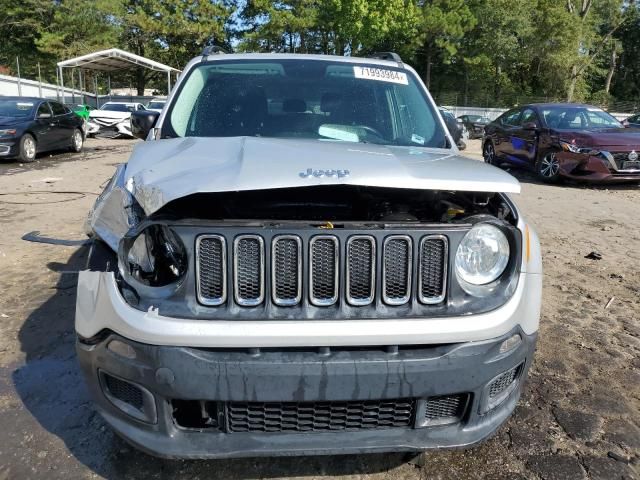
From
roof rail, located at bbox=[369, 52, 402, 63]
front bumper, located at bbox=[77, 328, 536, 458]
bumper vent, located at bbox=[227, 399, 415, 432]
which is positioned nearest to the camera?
front bumper, located at bbox=[77, 328, 536, 458]

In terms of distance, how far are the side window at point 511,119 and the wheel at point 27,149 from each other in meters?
11.8

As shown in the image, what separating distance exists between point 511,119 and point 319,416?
468 inches

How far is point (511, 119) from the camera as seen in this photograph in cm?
1246

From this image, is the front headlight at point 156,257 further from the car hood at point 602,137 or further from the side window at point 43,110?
the side window at point 43,110

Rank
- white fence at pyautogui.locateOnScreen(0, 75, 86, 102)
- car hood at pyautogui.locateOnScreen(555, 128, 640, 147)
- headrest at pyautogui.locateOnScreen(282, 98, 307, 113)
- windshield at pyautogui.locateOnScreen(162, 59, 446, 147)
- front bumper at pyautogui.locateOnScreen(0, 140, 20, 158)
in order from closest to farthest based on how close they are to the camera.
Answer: windshield at pyautogui.locateOnScreen(162, 59, 446, 147)
headrest at pyautogui.locateOnScreen(282, 98, 307, 113)
car hood at pyautogui.locateOnScreen(555, 128, 640, 147)
front bumper at pyautogui.locateOnScreen(0, 140, 20, 158)
white fence at pyautogui.locateOnScreen(0, 75, 86, 102)

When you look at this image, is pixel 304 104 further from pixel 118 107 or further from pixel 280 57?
pixel 118 107

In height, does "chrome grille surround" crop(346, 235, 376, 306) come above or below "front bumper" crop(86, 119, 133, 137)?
above

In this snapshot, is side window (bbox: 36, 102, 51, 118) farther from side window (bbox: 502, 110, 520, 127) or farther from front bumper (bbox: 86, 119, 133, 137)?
side window (bbox: 502, 110, 520, 127)

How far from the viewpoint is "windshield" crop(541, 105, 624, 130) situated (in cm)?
1066

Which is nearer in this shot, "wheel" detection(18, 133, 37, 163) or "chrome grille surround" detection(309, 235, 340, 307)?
"chrome grille surround" detection(309, 235, 340, 307)

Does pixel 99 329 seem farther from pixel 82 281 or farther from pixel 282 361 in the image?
pixel 282 361

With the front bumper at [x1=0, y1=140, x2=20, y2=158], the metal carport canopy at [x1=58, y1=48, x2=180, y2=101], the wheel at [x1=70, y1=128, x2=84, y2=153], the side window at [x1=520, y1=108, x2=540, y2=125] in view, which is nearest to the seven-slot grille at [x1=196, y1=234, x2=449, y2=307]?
the side window at [x1=520, y1=108, x2=540, y2=125]

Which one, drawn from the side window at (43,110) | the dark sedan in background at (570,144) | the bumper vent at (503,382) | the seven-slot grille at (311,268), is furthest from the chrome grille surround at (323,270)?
the side window at (43,110)

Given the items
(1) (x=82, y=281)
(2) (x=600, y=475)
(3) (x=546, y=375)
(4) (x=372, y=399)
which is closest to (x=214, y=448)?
(4) (x=372, y=399)
